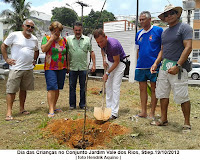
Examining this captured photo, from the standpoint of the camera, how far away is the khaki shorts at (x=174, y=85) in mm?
3211

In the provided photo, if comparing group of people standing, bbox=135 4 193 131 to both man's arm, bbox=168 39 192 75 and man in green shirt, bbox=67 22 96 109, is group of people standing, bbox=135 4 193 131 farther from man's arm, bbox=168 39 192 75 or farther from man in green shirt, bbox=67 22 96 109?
man in green shirt, bbox=67 22 96 109

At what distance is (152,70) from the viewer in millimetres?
3609

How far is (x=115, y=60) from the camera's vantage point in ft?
12.4

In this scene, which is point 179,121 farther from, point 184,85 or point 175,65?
point 175,65

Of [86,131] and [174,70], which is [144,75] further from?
[86,131]

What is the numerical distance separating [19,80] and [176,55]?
286 centimetres

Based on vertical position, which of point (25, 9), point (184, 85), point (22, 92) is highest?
point (25, 9)

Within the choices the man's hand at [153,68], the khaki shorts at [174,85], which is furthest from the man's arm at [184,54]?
the man's hand at [153,68]

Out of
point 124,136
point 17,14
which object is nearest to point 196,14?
point 17,14

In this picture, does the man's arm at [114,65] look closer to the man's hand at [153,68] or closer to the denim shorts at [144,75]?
the denim shorts at [144,75]

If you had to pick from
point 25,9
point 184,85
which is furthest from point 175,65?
point 25,9

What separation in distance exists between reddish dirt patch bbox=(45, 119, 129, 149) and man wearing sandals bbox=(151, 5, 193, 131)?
95cm

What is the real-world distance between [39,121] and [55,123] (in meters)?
0.47

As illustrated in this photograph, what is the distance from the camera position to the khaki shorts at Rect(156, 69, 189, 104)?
321cm
